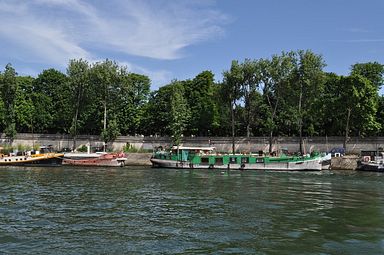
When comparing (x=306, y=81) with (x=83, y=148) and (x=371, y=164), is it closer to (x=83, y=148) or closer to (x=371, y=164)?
(x=371, y=164)

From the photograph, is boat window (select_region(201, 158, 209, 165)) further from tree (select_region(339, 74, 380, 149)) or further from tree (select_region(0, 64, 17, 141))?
tree (select_region(0, 64, 17, 141))

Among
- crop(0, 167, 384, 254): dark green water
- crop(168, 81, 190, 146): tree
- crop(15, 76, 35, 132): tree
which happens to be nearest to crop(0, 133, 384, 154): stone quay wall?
crop(168, 81, 190, 146): tree

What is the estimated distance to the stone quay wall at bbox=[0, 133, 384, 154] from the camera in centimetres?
8162

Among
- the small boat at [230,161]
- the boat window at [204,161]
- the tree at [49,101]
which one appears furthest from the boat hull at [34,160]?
the tree at [49,101]

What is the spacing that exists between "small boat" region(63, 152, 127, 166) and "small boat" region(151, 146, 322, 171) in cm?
579

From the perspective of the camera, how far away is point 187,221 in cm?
2359

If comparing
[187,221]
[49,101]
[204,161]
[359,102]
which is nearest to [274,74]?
[359,102]

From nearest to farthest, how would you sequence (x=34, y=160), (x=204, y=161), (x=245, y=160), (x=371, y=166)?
(x=371, y=166) < (x=34, y=160) < (x=245, y=160) < (x=204, y=161)

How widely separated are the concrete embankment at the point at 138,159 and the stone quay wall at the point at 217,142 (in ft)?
27.3

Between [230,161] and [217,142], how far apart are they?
1973cm

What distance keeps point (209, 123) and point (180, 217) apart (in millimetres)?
74309

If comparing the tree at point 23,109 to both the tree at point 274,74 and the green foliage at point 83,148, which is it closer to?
the green foliage at point 83,148

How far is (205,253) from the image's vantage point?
17141 mm

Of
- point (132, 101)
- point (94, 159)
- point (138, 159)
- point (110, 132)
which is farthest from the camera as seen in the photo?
point (132, 101)
